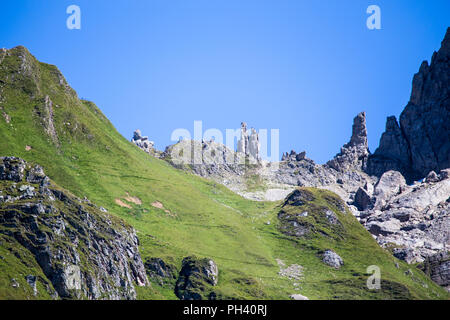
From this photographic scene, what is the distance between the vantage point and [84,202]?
14475cm

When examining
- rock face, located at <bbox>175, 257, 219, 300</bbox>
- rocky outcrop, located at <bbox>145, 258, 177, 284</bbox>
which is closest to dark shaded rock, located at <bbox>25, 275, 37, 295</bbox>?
rock face, located at <bbox>175, 257, 219, 300</bbox>

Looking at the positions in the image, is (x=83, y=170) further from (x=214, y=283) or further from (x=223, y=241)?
(x=214, y=283)

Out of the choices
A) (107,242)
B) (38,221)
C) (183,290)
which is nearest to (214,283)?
(183,290)

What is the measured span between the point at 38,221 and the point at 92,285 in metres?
17.9

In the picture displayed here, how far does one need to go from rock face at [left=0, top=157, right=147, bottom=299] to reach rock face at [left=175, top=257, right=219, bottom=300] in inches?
441

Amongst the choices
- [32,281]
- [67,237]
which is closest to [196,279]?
[67,237]

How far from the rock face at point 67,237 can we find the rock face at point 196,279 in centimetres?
1121

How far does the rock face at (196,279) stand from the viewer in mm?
142375

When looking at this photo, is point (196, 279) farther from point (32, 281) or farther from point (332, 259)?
point (332, 259)

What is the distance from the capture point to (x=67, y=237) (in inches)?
4815

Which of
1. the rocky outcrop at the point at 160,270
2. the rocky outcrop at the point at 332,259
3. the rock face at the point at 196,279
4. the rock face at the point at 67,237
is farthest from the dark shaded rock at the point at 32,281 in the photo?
the rocky outcrop at the point at 332,259

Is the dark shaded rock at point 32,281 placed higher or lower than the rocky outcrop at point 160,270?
lower

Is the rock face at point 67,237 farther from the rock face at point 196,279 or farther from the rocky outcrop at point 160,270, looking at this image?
the rock face at point 196,279

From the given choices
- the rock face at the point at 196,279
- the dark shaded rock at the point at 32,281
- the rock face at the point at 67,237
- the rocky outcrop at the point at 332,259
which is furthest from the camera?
the rocky outcrop at the point at 332,259
